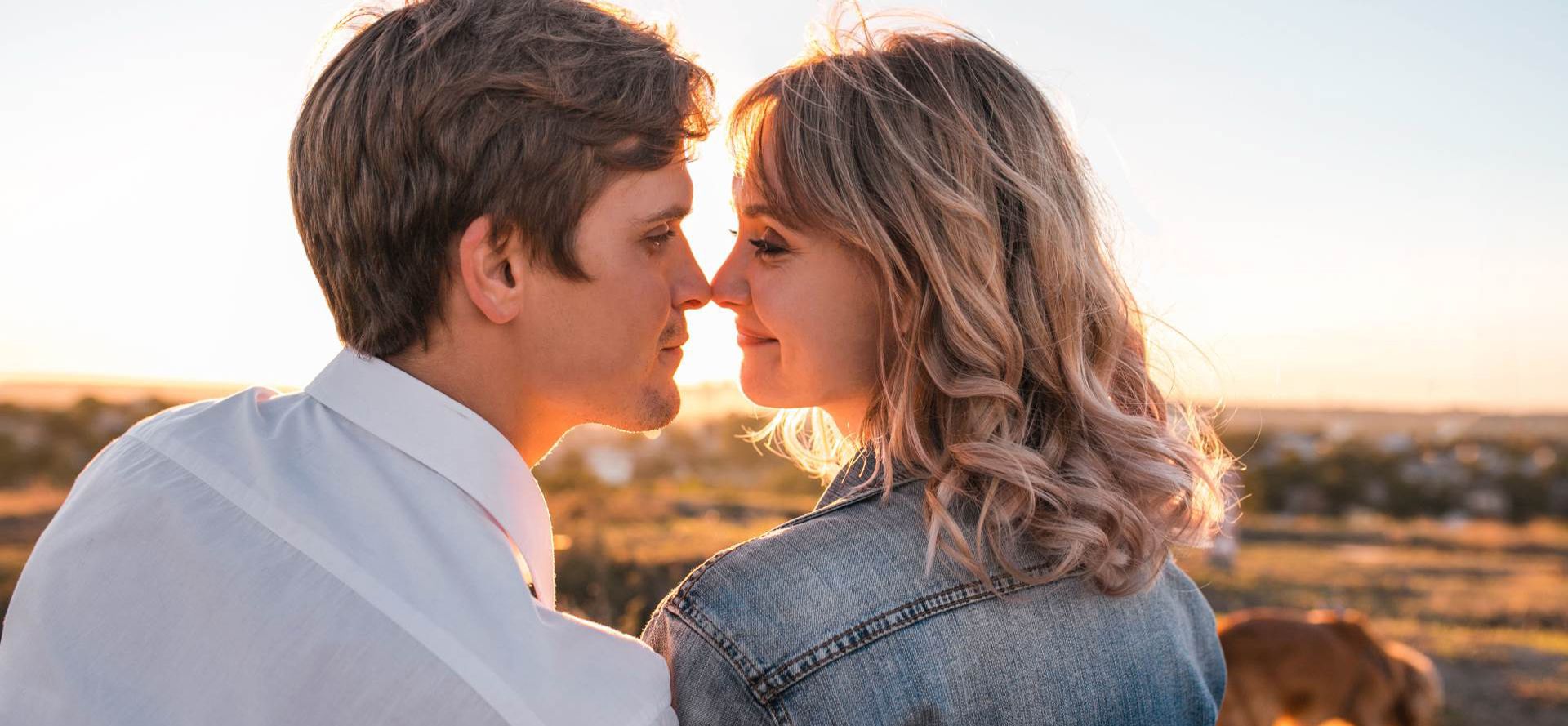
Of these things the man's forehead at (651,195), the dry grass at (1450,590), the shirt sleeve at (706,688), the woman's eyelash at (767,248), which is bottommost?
the dry grass at (1450,590)

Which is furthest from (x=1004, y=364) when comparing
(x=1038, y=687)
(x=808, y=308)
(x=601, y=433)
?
(x=601, y=433)

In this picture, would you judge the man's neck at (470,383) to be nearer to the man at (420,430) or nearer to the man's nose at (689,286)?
the man at (420,430)

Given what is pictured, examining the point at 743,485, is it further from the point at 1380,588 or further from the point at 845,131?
the point at 845,131

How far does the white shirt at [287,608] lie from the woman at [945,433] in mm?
246

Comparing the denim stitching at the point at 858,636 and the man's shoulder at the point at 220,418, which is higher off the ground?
the man's shoulder at the point at 220,418

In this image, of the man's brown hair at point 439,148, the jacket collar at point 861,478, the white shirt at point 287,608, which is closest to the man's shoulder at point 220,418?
the white shirt at point 287,608

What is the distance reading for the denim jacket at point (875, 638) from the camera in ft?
5.34

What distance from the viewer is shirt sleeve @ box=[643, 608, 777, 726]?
1641 millimetres

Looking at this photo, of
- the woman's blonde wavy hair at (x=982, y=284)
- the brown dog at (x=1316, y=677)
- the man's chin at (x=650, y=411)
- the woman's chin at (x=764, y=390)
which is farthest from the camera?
the brown dog at (x=1316, y=677)

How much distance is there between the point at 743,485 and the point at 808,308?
13.7 meters

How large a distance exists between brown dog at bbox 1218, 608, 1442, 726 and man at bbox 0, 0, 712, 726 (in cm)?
396

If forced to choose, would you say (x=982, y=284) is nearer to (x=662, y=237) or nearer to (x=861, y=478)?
(x=861, y=478)

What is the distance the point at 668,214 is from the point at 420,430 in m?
0.67

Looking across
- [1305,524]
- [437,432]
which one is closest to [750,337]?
[437,432]
